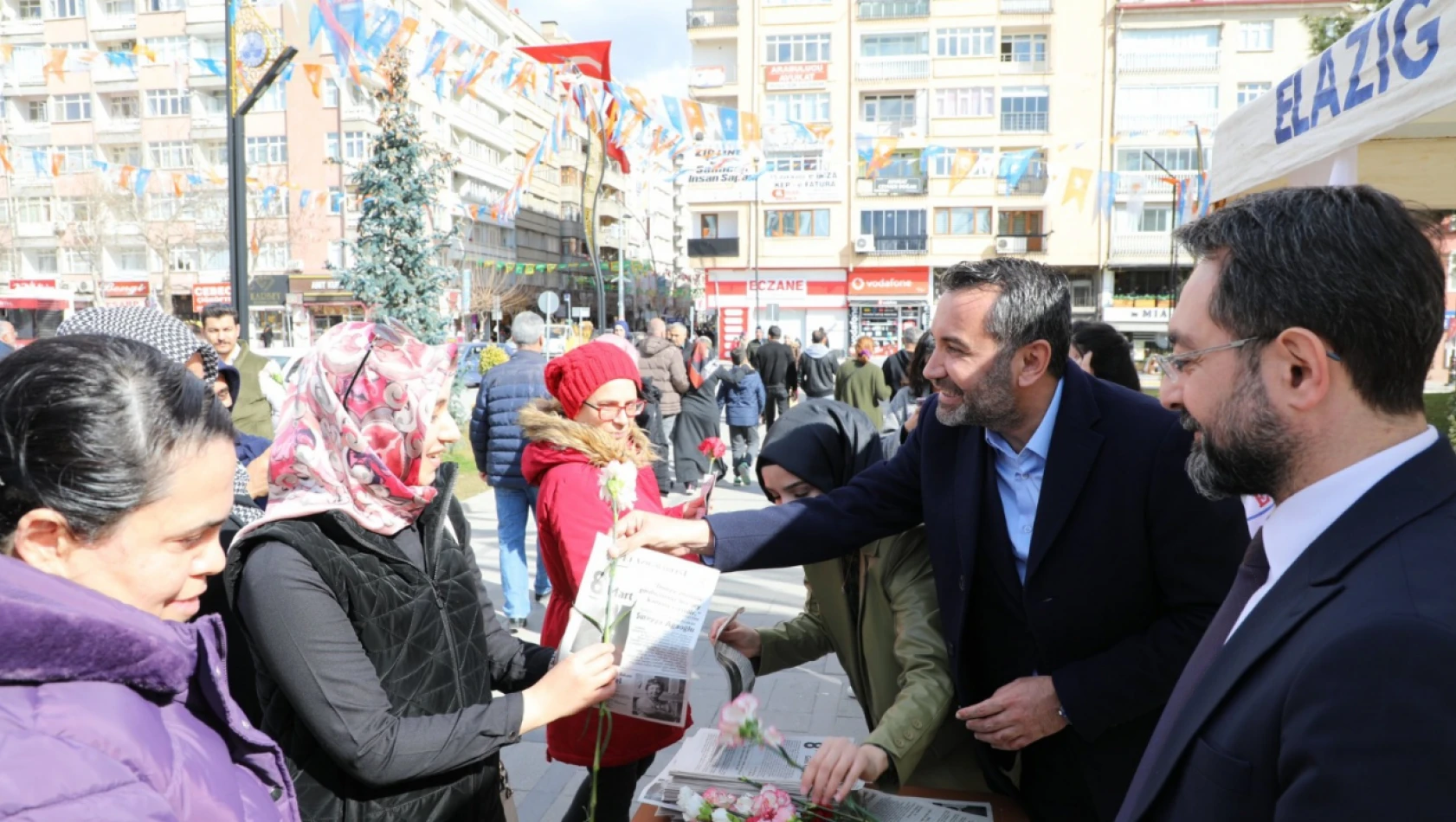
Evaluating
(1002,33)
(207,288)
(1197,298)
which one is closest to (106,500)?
(1197,298)

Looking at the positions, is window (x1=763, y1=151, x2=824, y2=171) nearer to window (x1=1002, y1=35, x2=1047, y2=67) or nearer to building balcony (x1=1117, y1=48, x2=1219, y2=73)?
window (x1=1002, y1=35, x2=1047, y2=67)

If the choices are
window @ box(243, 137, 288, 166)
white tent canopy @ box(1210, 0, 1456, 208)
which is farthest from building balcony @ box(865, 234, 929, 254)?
white tent canopy @ box(1210, 0, 1456, 208)

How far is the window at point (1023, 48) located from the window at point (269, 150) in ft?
111

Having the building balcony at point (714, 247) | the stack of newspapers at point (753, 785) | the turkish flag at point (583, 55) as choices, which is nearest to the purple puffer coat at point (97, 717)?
the stack of newspapers at point (753, 785)

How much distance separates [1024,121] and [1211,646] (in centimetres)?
4169

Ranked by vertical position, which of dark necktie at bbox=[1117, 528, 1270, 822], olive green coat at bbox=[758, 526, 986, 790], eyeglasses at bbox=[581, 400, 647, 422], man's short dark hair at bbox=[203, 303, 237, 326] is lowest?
olive green coat at bbox=[758, 526, 986, 790]

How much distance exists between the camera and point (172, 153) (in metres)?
42.9

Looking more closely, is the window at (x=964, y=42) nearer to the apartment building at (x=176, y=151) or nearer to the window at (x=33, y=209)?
the apartment building at (x=176, y=151)

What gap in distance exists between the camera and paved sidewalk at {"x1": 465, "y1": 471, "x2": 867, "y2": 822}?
3.90 meters

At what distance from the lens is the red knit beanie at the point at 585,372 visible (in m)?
3.07

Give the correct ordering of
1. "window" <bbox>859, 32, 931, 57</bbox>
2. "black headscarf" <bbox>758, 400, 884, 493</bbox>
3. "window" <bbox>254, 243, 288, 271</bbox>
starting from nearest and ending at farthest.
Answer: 1. "black headscarf" <bbox>758, 400, 884, 493</bbox>
2. "window" <bbox>859, 32, 931, 57</bbox>
3. "window" <bbox>254, 243, 288, 271</bbox>

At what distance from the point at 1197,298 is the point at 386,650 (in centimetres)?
160

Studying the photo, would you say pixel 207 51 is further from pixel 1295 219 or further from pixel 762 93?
pixel 1295 219

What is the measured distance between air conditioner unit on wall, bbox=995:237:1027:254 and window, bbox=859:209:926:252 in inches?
126
